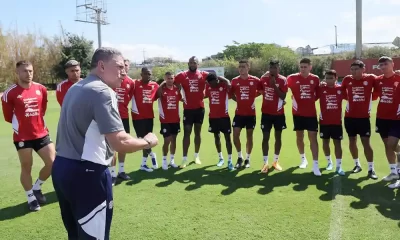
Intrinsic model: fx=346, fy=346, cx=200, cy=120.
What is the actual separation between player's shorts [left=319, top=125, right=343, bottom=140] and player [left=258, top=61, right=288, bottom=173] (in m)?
0.83

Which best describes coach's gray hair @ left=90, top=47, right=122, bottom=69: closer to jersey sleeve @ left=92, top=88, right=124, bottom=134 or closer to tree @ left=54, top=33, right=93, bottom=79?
jersey sleeve @ left=92, top=88, right=124, bottom=134

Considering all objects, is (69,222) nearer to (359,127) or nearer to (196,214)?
(196,214)

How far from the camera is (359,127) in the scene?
7.10 meters

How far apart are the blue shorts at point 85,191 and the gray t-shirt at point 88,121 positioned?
0.07 meters

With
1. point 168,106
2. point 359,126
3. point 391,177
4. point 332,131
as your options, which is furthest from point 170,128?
point 391,177

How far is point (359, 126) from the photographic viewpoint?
7.09 meters

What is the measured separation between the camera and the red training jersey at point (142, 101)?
26.0 feet

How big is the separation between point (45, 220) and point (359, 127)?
6052 mm

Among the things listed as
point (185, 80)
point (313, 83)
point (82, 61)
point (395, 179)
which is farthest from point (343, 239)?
point (82, 61)

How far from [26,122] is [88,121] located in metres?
3.57

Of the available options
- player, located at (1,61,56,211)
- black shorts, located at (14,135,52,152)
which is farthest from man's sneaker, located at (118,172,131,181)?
black shorts, located at (14,135,52,152)

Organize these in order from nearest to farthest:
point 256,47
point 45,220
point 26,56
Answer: point 45,220 < point 26,56 < point 256,47

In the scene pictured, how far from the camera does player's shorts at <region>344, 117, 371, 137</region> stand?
7047mm

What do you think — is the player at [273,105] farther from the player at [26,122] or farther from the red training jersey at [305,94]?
the player at [26,122]
